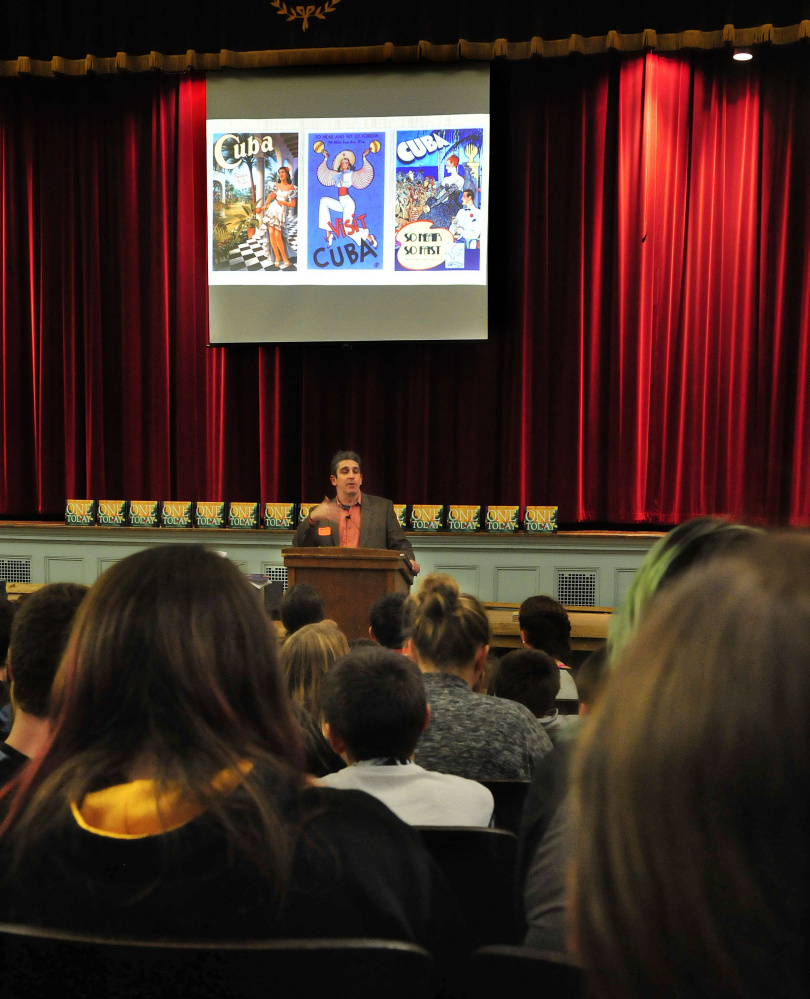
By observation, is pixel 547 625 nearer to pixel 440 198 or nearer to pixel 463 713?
pixel 463 713

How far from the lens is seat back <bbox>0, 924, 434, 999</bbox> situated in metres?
0.80

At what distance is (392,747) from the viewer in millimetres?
1505

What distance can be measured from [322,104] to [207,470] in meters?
2.69

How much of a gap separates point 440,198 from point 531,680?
464 cm

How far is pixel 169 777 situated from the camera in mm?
928

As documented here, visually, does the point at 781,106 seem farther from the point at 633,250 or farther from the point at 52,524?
the point at 52,524

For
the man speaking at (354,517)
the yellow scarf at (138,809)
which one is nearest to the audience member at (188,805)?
the yellow scarf at (138,809)

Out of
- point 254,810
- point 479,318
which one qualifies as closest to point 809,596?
point 254,810

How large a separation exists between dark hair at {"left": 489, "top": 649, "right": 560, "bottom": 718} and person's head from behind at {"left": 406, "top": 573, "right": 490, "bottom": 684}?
15 cm

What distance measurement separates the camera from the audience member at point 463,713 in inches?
73.3

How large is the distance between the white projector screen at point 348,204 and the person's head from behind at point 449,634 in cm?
433

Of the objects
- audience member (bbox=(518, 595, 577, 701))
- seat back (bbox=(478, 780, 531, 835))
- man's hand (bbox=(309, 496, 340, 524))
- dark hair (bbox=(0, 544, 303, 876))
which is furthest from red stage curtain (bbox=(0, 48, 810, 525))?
dark hair (bbox=(0, 544, 303, 876))

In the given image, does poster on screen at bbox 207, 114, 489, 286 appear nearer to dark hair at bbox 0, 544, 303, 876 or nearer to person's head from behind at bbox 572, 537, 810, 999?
dark hair at bbox 0, 544, 303, 876

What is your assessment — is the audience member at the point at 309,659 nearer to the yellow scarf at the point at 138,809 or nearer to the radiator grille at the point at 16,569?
the yellow scarf at the point at 138,809
